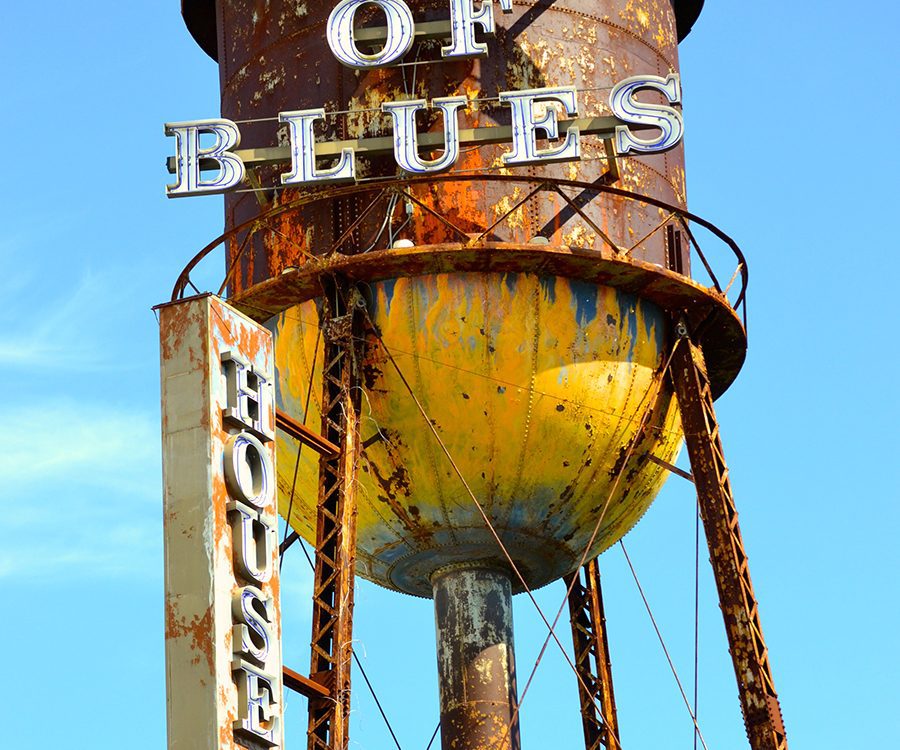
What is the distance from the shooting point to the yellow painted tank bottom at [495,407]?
24.9 m

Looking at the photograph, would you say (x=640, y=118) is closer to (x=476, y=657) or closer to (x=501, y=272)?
(x=501, y=272)

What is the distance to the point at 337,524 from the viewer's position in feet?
77.7

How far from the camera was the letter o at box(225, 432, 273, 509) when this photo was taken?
62.4 ft

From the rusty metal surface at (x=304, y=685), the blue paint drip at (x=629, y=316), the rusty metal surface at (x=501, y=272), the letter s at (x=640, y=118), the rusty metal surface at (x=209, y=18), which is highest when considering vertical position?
the rusty metal surface at (x=209, y=18)

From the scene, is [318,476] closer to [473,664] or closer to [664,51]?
[473,664]

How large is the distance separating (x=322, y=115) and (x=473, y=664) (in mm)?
6556

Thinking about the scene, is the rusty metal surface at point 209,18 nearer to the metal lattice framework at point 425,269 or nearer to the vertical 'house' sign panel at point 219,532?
the metal lattice framework at point 425,269

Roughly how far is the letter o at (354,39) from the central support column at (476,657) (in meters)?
5.99

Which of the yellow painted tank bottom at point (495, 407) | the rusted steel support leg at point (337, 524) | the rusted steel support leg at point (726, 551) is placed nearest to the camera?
the rusted steel support leg at point (337, 524)

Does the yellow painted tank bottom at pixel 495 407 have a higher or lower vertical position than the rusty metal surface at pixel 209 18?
lower

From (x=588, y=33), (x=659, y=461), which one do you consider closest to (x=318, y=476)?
(x=659, y=461)

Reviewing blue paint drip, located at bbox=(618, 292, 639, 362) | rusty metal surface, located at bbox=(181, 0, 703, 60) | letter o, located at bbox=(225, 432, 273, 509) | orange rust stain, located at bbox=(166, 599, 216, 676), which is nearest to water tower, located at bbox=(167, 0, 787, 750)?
blue paint drip, located at bbox=(618, 292, 639, 362)

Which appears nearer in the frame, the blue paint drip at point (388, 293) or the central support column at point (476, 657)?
the blue paint drip at point (388, 293)

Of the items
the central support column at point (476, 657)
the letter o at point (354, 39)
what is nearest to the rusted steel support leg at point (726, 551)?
the central support column at point (476, 657)
